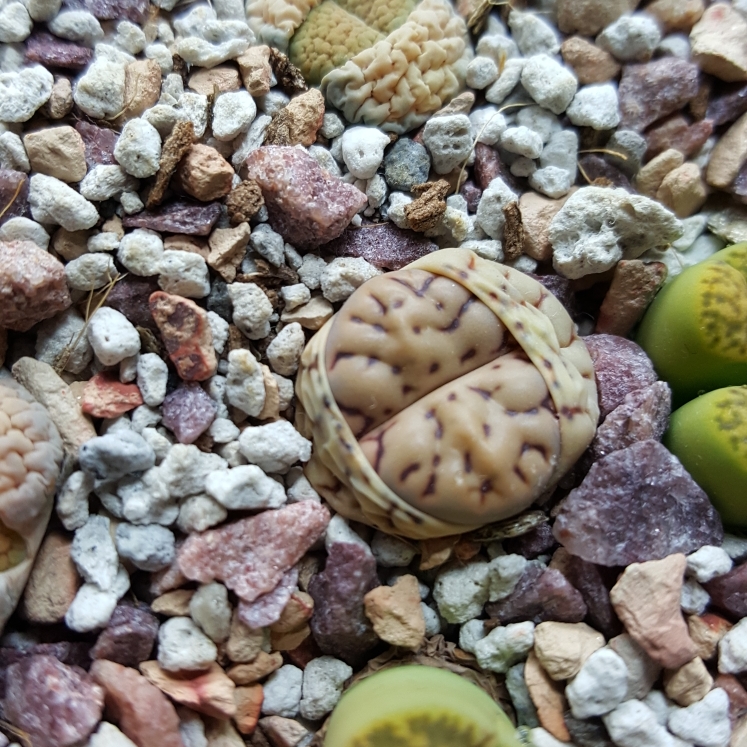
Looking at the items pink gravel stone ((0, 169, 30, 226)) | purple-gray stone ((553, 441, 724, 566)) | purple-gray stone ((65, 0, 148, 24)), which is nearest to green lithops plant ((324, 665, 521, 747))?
purple-gray stone ((553, 441, 724, 566))

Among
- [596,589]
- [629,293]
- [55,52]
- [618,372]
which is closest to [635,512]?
[596,589]

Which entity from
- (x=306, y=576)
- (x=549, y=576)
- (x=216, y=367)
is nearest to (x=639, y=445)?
(x=549, y=576)

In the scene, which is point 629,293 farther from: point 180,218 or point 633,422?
point 180,218

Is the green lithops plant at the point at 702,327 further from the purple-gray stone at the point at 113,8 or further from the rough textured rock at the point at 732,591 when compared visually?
the purple-gray stone at the point at 113,8

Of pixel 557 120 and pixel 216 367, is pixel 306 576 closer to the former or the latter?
pixel 216 367

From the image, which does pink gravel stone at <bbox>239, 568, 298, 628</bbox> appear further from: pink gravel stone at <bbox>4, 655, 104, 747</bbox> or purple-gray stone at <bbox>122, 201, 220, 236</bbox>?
purple-gray stone at <bbox>122, 201, 220, 236</bbox>

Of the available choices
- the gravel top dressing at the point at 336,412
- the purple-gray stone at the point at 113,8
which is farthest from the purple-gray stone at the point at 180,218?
the purple-gray stone at the point at 113,8
